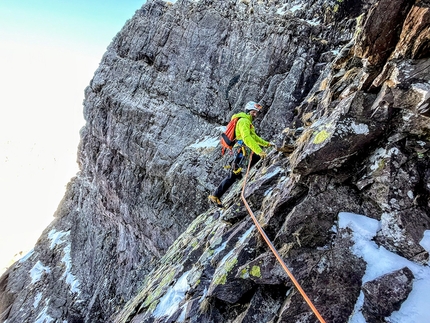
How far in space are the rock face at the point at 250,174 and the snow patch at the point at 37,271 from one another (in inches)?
8.4

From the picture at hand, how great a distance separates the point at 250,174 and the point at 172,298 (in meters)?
4.97

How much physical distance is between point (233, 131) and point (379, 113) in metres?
5.47

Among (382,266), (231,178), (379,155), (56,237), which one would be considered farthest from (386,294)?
(56,237)

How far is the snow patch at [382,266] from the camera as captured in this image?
3736 mm

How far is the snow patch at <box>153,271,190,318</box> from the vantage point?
7.68 meters

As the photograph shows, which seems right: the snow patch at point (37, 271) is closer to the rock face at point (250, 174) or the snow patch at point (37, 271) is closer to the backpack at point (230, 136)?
the rock face at point (250, 174)

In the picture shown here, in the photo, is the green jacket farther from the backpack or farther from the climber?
the backpack

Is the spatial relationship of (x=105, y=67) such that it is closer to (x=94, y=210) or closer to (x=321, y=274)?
(x=94, y=210)

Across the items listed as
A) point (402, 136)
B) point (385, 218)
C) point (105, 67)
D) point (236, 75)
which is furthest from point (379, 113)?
point (105, 67)

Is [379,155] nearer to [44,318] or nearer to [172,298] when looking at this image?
[172,298]

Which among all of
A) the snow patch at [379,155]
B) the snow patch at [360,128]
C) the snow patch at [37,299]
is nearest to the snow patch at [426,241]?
the snow patch at [379,155]

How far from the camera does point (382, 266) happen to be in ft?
13.9

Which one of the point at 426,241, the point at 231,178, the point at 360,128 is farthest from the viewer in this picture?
the point at 231,178

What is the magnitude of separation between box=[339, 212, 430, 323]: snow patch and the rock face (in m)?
0.08
